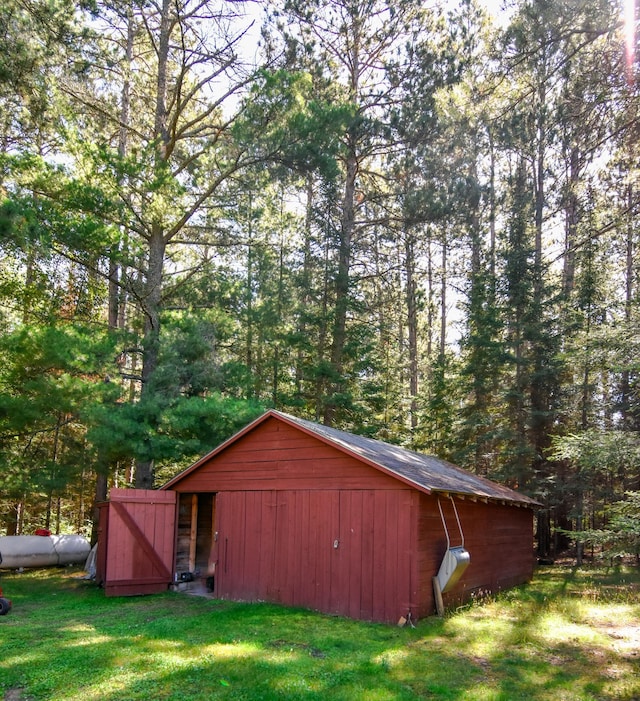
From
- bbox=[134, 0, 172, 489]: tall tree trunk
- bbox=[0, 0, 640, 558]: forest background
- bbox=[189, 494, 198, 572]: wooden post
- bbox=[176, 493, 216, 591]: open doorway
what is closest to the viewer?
bbox=[0, 0, 640, 558]: forest background

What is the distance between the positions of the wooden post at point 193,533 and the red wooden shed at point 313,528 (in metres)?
0.02

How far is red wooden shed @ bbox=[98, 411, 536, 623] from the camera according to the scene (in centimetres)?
912

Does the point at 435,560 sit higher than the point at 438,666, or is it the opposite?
the point at 435,560

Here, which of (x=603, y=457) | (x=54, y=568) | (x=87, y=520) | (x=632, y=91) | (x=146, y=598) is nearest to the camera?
(x=632, y=91)

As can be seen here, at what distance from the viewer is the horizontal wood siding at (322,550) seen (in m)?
9.03

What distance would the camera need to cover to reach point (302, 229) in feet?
64.1

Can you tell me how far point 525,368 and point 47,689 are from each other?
15.9 m

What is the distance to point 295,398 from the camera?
715 inches

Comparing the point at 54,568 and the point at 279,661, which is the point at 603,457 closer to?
the point at 279,661

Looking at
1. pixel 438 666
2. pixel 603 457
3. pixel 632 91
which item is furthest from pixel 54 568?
pixel 632 91

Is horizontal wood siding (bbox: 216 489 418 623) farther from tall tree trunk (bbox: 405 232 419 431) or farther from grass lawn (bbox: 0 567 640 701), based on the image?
tall tree trunk (bbox: 405 232 419 431)

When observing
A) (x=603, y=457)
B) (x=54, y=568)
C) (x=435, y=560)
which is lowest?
(x=54, y=568)

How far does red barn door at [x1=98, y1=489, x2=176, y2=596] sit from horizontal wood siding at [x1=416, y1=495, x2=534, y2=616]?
5.53m

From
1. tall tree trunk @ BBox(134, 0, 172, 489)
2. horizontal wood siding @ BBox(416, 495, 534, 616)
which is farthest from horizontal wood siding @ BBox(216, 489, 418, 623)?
tall tree trunk @ BBox(134, 0, 172, 489)
